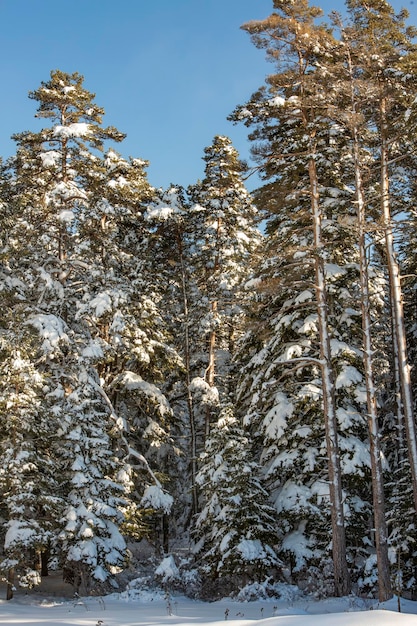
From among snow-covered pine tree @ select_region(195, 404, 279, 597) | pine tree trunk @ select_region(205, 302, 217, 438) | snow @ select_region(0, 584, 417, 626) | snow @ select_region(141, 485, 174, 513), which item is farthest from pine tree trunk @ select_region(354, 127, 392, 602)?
pine tree trunk @ select_region(205, 302, 217, 438)

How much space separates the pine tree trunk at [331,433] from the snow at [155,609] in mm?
766

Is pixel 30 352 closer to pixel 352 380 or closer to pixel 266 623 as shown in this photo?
pixel 352 380

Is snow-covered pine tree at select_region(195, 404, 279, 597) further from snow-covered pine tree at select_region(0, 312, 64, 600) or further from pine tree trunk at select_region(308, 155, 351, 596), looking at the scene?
snow-covered pine tree at select_region(0, 312, 64, 600)

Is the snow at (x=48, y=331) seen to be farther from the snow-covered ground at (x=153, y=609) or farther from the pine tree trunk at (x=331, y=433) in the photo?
the pine tree trunk at (x=331, y=433)

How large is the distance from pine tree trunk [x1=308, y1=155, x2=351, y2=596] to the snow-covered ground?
77cm

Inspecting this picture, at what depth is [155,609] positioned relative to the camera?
42.8 ft

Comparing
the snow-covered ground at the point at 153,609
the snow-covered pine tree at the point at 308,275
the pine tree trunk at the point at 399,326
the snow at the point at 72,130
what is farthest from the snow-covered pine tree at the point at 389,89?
the snow at the point at 72,130

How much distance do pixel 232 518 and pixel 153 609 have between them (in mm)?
3604

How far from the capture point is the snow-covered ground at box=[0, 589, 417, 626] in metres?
9.94

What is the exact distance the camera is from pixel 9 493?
14859 mm

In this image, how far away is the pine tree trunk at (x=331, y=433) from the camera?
13.7 m

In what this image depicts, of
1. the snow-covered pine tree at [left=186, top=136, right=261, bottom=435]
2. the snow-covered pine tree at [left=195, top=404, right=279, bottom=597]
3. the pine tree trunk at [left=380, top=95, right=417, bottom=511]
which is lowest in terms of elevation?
the snow-covered pine tree at [left=195, top=404, right=279, bottom=597]

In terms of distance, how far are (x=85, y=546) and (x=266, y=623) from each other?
31.7 ft

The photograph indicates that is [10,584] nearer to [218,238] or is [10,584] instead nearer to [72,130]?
[72,130]
